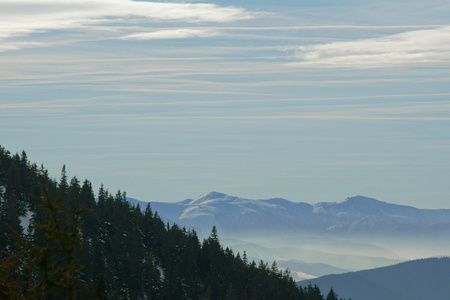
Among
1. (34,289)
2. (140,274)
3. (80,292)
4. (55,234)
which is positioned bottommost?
(34,289)

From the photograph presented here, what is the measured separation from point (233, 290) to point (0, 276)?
17912 centimetres

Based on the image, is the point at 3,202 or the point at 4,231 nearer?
the point at 4,231

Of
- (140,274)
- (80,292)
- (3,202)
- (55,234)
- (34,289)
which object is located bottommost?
(34,289)

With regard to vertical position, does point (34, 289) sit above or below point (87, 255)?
below

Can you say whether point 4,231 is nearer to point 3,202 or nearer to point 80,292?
point 3,202

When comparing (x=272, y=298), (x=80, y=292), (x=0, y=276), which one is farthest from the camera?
(x=272, y=298)

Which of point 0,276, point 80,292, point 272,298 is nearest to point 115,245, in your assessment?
point 272,298

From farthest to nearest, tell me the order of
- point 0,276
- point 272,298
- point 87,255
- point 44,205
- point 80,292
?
point 272,298 < point 87,255 < point 80,292 < point 0,276 < point 44,205

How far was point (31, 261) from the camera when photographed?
15211 mm

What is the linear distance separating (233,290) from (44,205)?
601 feet

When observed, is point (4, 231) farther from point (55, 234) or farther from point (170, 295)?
point (55, 234)

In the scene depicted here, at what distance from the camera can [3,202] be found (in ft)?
651

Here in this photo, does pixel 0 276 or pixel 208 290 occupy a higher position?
pixel 208 290

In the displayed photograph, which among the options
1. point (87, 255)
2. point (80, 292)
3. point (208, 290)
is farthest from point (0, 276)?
point (208, 290)
